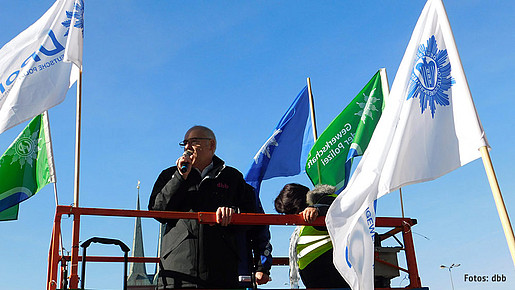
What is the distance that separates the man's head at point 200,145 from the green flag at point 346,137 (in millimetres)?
5618

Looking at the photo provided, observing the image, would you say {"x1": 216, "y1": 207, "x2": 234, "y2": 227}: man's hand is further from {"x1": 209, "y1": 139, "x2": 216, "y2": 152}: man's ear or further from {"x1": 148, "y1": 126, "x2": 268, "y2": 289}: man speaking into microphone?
{"x1": 209, "y1": 139, "x2": 216, "y2": 152}: man's ear

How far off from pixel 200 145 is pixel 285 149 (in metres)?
7.37

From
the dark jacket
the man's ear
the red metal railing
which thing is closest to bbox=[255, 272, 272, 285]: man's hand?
the dark jacket

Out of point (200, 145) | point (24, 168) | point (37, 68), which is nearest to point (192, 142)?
point (200, 145)

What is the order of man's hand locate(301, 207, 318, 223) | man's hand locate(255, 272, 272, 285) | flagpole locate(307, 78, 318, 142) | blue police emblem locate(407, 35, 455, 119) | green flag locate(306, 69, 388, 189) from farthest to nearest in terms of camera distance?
flagpole locate(307, 78, 318, 142) < green flag locate(306, 69, 388, 189) < blue police emblem locate(407, 35, 455, 119) < man's hand locate(255, 272, 272, 285) < man's hand locate(301, 207, 318, 223)

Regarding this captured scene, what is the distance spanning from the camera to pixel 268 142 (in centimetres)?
1327

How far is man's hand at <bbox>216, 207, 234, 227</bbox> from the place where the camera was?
548cm

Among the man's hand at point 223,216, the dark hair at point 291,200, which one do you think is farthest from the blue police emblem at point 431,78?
the man's hand at point 223,216

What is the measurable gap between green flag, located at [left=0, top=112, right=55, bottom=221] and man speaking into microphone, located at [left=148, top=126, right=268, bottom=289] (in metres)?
6.16

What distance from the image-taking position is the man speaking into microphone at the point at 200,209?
5.48 m

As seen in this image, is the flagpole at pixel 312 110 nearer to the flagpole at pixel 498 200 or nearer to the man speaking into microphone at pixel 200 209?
the man speaking into microphone at pixel 200 209

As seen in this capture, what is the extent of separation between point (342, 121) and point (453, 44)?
5485 millimetres

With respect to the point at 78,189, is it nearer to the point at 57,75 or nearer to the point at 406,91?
the point at 57,75

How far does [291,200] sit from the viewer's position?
6.34 meters
